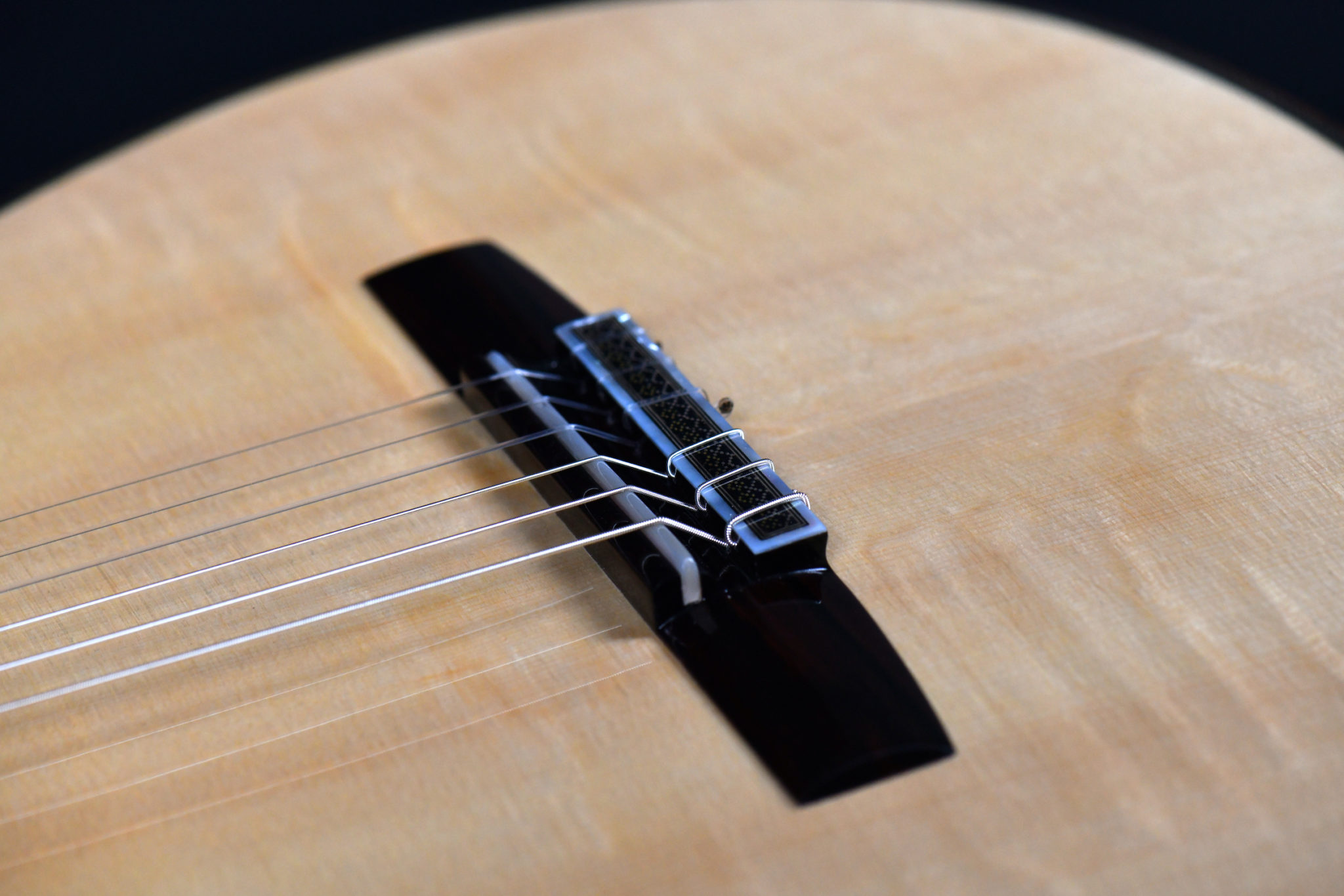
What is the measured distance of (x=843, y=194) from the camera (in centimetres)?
94

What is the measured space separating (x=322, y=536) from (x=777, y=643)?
0.26m

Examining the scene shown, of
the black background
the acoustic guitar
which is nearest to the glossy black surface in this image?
the acoustic guitar

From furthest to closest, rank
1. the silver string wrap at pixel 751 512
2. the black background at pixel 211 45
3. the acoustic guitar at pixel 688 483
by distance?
the black background at pixel 211 45 < the silver string wrap at pixel 751 512 < the acoustic guitar at pixel 688 483

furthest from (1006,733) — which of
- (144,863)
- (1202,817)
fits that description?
(144,863)

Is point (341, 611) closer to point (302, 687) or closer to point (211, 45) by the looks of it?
point (302, 687)

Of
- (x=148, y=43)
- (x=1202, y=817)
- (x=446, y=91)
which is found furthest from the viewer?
(x=148, y=43)

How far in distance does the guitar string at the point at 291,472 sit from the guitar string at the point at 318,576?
0.08m

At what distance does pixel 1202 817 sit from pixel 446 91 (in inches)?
32.9

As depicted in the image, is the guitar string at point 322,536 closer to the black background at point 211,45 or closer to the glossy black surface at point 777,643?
the glossy black surface at point 777,643

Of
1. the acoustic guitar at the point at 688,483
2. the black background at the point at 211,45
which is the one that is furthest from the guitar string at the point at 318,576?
the black background at the point at 211,45

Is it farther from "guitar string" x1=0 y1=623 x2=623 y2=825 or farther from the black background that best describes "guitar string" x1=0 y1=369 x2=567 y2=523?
the black background

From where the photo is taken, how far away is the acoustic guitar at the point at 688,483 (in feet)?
1.77

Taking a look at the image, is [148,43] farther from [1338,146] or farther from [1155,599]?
[1155,599]

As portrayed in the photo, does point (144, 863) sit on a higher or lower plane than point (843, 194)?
lower
